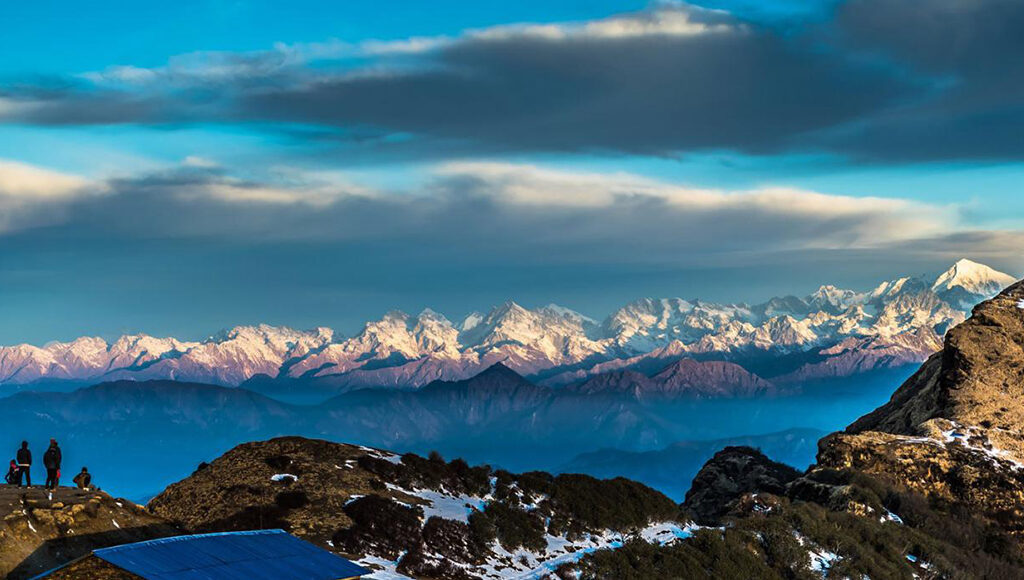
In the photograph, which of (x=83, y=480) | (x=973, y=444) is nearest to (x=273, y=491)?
(x=83, y=480)

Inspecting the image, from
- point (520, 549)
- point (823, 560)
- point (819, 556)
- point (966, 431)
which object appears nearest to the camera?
point (520, 549)

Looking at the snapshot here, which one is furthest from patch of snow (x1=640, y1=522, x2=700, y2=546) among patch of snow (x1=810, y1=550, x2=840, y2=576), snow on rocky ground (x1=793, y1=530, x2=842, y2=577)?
patch of snow (x1=810, y1=550, x2=840, y2=576)

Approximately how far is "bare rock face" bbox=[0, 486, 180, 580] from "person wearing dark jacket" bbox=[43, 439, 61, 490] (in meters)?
0.91

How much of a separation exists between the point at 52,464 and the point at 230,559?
24609 mm

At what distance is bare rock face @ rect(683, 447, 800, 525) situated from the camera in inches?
5605

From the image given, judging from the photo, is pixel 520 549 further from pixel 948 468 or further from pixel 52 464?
pixel 948 468

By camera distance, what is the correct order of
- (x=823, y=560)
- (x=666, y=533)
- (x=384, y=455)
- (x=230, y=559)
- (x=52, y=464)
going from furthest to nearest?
(x=384, y=455), (x=666, y=533), (x=823, y=560), (x=52, y=464), (x=230, y=559)

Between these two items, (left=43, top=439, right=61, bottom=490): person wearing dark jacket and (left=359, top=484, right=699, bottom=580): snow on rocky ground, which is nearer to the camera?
(left=43, top=439, right=61, bottom=490): person wearing dark jacket

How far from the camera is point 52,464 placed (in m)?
69.8

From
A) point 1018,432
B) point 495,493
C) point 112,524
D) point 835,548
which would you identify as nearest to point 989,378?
point 1018,432

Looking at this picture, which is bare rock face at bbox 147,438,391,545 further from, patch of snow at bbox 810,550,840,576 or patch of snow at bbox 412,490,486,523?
patch of snow at bbox 810,550,840,576

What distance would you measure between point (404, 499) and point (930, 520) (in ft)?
210

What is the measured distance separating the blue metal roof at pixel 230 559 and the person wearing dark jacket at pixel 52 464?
1906 centimetres

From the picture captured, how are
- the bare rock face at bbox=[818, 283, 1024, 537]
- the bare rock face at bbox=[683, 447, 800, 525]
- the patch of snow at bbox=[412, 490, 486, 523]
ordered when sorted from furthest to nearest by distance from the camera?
the bare rock face at bbox=[683, 447, 800, 525] → the bare rock face at bbox=[818, 283, 1024, 537] → the patch of snow at bbox=[412, 490, 486, 523]
